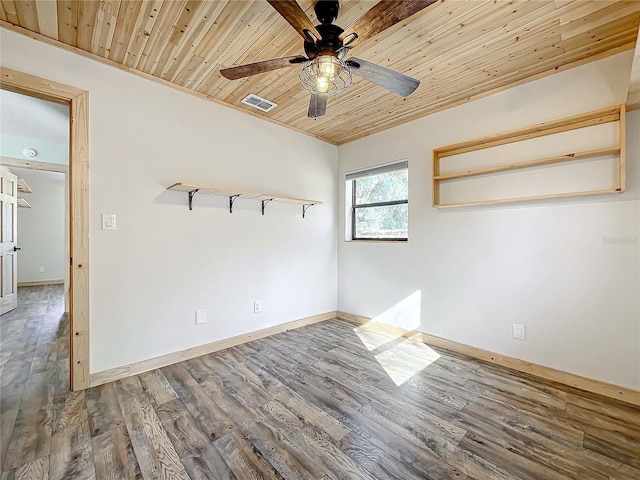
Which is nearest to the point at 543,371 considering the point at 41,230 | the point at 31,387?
the point at 31,387

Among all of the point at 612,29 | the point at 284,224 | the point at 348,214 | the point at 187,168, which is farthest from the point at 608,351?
the point at 187,168

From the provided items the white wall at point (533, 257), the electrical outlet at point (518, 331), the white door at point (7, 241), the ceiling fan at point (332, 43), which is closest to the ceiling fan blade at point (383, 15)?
the ceiling fan at point (332, 43)

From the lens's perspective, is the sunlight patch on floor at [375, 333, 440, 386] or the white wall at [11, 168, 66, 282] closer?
the sunlight patch on floor at [375, 333, 440, 386]

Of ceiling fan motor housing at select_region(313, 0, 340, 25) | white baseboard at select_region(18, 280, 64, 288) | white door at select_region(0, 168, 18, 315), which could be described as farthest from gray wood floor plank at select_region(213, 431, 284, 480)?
white baseboard at select_region(18, 280, 64, 288)

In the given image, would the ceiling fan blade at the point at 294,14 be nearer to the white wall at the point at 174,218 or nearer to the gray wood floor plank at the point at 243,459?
the white wall at the point at 174,218

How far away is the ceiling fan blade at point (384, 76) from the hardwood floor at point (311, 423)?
2151 mm

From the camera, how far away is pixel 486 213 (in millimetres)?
2654

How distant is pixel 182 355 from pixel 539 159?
360 cm

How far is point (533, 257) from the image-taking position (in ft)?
7.86

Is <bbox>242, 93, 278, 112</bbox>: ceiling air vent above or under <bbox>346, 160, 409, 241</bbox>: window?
above

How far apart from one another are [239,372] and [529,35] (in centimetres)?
335

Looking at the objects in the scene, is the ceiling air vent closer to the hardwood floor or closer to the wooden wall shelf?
the wooden wall shelf

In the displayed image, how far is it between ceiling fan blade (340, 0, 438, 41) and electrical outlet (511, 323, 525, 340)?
8.35 ft

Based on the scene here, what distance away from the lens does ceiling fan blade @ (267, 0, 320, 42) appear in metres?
1.23
